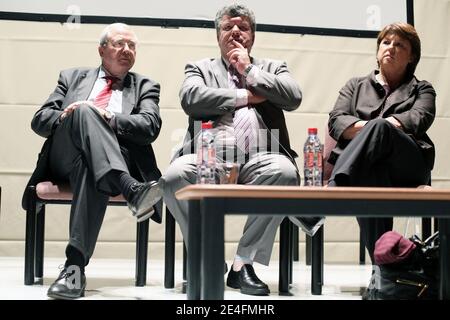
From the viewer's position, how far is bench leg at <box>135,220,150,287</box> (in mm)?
2703

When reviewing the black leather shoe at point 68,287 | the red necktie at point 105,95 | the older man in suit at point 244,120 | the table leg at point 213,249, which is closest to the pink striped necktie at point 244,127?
the older man in suit at point 244,120

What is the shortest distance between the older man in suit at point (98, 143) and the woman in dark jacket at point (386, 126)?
29.9 inches

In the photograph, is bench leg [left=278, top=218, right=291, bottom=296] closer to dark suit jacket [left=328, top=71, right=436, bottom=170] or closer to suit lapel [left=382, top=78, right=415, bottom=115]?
dark suit jacket [left=328, top=71, right=436, bottom=170]

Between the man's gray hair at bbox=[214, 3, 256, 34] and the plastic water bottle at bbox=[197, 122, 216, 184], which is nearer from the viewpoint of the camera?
the plastic water bottle at bbox=[197, 122, 216, 184]

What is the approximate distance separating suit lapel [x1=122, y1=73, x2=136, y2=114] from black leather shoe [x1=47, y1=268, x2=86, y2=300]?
0.82 m

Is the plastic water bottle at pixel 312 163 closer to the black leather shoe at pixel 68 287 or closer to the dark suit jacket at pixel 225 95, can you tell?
the dark suit jacket at pixel 225 95

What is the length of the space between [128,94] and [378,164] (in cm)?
114

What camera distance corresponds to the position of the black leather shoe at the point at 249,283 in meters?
2.41

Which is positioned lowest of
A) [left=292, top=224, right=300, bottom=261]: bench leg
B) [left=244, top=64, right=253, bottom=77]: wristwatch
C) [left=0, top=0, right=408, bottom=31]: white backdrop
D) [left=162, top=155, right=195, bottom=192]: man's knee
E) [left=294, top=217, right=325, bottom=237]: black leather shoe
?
[left=292, top=224, right=300, bottom=261]: bench leg

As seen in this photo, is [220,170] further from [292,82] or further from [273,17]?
[273,17]

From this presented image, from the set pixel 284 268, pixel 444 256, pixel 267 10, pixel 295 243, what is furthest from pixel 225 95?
pixel 267 10

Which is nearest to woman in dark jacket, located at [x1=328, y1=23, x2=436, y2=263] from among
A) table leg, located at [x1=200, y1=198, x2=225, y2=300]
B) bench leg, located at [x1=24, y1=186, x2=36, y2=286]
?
table leg, located at [x1=200, y1=198, x2=225, y2=300]
